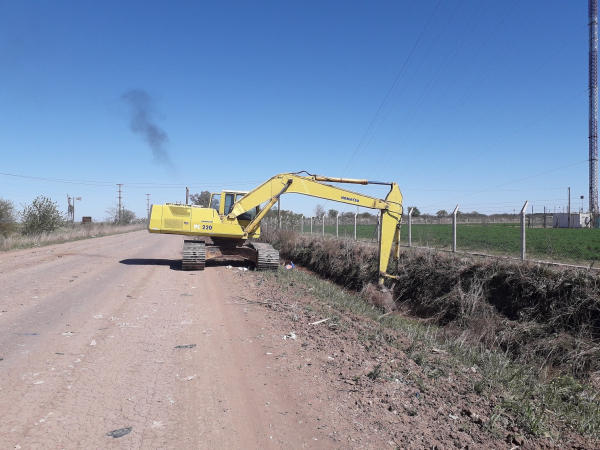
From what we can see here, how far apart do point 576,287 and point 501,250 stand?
575cm

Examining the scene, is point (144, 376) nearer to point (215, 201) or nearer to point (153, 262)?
point (215, 201)

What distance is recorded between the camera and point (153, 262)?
54.9 feet

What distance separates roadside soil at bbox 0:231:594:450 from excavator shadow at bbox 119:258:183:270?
7137 millimetres

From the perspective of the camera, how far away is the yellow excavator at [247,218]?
1266 cm

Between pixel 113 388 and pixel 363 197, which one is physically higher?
pixel 363 197

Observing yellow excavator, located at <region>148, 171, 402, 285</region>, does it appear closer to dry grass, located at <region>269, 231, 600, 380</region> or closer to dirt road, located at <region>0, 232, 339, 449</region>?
Answer: dry grass, located at <region>269, 231, 600, 380</region>

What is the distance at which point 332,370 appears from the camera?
17.4 ft

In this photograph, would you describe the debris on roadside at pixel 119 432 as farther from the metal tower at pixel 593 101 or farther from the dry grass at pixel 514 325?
the metal tower at pixel 593 101

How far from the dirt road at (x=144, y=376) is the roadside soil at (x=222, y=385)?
0.7 inches

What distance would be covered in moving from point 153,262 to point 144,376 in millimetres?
12447

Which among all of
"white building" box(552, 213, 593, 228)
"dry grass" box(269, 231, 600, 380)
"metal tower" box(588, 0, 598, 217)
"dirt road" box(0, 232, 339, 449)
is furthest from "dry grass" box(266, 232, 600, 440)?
"metal tower" box(588, 0, 598, 217)

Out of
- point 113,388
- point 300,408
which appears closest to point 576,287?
point 300,408

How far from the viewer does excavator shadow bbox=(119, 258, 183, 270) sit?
15691 millimetres

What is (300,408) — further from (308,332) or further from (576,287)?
(576,287)
